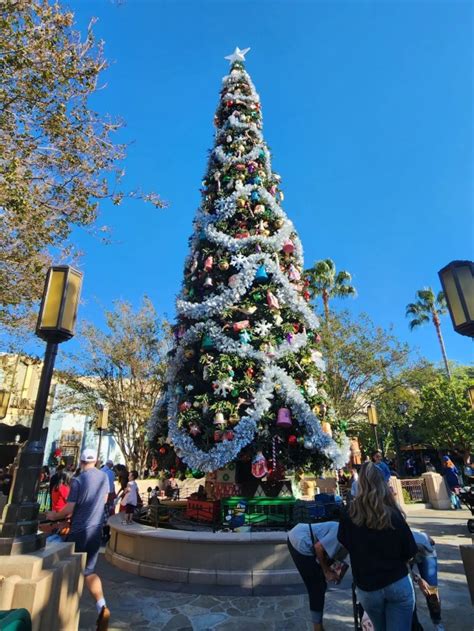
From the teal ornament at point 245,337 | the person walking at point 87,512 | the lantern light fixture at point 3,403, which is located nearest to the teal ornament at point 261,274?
the teal ornament at point 245,337

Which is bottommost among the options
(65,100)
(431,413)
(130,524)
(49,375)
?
(130,524)

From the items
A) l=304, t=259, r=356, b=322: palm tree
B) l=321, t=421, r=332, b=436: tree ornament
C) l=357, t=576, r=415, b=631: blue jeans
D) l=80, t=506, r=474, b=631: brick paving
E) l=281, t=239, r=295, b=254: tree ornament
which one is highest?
l=304, t=259, r=356, b=322: palm tree

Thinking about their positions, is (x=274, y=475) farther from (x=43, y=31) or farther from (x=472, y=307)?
(x=43, y=31)

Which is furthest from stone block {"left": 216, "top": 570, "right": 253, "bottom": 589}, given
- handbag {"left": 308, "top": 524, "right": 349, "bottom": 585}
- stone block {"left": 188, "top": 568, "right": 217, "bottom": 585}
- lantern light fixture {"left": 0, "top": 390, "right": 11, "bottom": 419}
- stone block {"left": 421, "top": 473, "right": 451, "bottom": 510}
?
stone block {"left": 421, "top": 473, "right": 451, "bottom": 510}

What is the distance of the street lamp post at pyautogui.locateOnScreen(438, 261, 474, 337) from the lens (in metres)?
3.65

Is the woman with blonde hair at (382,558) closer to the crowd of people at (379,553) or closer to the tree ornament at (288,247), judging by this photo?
the crowd of people at (379,553)

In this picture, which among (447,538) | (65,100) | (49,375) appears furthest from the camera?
(447,538)

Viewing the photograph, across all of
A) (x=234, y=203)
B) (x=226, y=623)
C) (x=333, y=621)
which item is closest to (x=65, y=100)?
(x=234, y=203)

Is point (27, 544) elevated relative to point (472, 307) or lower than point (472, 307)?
lower

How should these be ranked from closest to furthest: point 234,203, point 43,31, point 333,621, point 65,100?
1. point 333,621
2. point 43,31
3. point 65,100
4. point 234,203

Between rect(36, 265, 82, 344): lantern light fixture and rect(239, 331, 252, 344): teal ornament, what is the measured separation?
15.8 feet

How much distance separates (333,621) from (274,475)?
4061mm

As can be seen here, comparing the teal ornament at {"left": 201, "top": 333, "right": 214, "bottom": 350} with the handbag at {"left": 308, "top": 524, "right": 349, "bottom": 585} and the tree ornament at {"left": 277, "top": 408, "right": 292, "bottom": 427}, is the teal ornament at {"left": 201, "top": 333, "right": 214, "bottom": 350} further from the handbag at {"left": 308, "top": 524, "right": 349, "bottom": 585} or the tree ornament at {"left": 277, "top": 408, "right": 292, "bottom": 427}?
the handbag at {"left": 308, "top": 524, "right": 349, "bottom": 585}

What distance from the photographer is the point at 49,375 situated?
3527 millimetres
